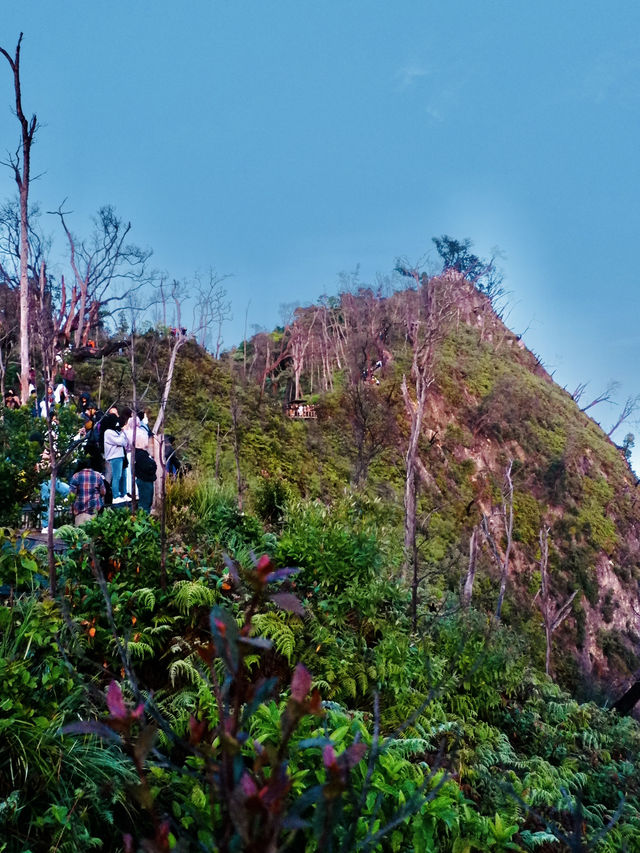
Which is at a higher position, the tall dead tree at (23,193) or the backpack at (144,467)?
the tall dead tree at (23,193)

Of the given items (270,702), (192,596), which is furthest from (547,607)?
(270,702)

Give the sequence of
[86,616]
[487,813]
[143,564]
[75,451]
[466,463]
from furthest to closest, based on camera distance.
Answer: [466,463] → [75,451] → [143,564] → [86,616] → [487,813]

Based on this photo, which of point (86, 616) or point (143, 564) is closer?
point (86, 616)

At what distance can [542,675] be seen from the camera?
31.2 ft

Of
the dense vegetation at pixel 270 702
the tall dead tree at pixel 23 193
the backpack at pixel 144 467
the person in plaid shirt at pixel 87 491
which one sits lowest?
the dense vegetation at pixel 270 702

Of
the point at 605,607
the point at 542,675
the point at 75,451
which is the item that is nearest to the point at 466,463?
the point at 605,607

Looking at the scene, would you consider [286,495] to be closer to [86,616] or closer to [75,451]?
[75,451]

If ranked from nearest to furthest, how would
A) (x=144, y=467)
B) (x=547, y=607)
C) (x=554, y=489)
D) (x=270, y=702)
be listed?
1. (x=270, y=702)
2. (x=144, y=467)
3. (x=547, y=607)
4. (x=554, y=489)

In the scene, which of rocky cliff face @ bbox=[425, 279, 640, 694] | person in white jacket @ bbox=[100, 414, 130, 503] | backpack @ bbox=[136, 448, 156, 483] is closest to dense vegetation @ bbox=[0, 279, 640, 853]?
backpack @ bbox=[136, 448, 156, 483]

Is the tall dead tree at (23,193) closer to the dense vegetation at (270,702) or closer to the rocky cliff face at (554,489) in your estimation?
the dense vegetation at (270,702)

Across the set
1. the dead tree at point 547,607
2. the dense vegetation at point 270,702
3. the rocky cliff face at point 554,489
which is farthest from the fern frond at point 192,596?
the rocky cliff face at point 554,489

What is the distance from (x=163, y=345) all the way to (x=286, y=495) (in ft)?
50.0

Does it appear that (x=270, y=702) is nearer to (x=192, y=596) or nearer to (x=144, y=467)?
(x=192, y=596)

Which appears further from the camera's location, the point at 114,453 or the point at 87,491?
the point at 114,453
